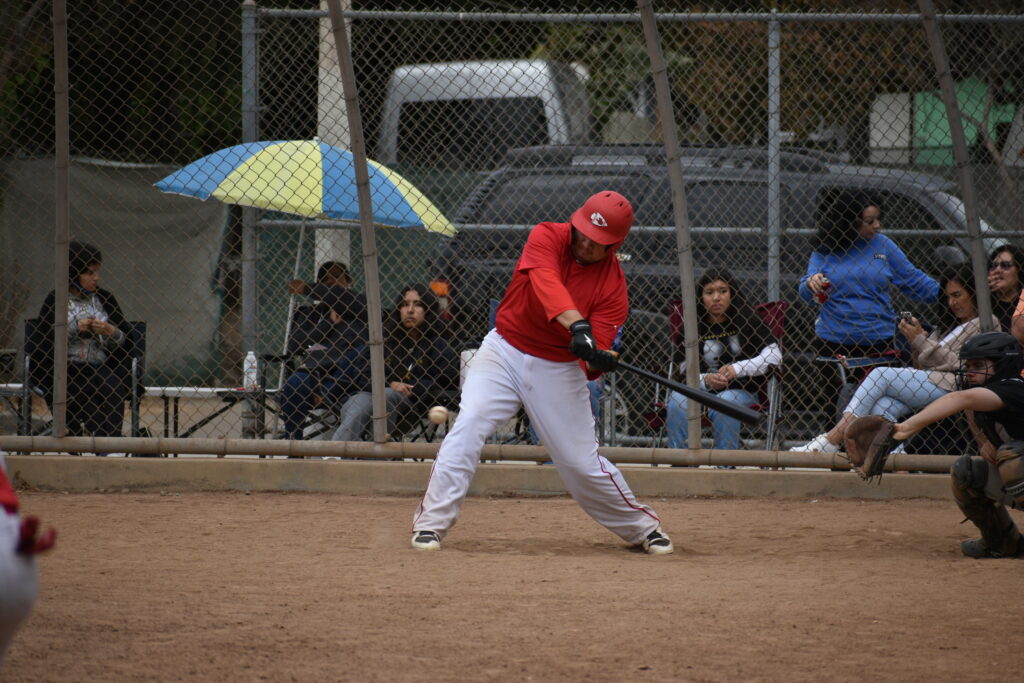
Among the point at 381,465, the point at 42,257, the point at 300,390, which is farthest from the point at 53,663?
the point at 42,257

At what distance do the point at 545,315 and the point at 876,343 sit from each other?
9.29 feet

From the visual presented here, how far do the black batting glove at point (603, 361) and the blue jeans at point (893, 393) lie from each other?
8.02 ft

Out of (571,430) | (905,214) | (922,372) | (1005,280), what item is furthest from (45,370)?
(1005,280)

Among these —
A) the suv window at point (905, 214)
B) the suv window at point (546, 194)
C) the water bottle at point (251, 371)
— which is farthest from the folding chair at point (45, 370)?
the suv window at point (905, 214)

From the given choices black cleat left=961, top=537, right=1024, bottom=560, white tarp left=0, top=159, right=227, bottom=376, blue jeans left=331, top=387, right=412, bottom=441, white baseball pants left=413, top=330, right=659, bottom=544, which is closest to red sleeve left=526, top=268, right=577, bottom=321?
white baseball pants left=413, top=330, right=659, bottom=544

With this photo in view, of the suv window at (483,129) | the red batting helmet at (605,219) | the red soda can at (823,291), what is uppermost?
the suv window at (483,129)

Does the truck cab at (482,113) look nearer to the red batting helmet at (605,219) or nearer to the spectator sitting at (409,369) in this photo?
the spectator sitting at (409,369)

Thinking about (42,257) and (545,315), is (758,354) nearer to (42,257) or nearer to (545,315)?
(545,315)

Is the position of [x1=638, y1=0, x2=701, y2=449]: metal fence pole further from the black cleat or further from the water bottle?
the water bottle

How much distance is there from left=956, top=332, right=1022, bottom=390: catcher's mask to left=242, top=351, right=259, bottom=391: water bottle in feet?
13.8

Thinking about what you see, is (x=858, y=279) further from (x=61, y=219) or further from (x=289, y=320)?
(x=61, y=219)

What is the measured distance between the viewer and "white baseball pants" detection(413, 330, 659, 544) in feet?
18.1

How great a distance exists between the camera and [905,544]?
5922 millimetres

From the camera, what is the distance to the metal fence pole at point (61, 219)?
6660mm
